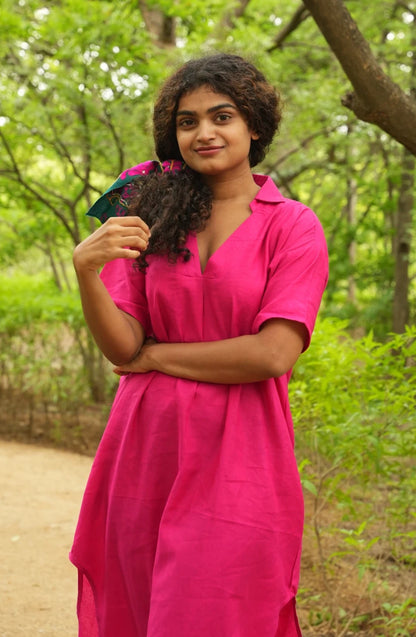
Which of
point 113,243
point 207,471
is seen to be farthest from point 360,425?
point 113,243

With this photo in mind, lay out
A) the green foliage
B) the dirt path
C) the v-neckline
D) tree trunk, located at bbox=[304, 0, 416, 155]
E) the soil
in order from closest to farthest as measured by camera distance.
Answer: the v-neckline, the green foliage, tree trunk, located at bbox=[304, 0, 416, 155], the soil, the dirt path

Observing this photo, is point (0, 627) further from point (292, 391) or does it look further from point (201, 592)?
point (201, 592)

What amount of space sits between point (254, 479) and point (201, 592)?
30 cm

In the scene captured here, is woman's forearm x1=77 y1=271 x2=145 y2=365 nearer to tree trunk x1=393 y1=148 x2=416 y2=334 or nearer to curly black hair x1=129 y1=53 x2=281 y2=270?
curly black hair x1=129 y1=53 x2=281 y2=270

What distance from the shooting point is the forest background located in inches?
133

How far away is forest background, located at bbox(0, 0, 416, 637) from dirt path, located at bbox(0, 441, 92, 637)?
797 millimetres

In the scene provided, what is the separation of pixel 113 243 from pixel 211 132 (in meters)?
0.42

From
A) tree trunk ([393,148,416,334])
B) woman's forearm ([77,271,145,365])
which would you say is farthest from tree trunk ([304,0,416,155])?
tree trunk ([393,148,416,334])

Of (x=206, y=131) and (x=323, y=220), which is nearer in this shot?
(x=206, y=131)

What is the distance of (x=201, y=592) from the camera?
6.14ft

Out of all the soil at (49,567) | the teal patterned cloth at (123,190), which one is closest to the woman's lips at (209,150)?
the teal patterned cloth at (123,190)

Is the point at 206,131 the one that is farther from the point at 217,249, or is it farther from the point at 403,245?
the point at 403,245

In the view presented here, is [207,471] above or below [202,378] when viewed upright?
below

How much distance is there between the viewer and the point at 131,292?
7.13 feet
